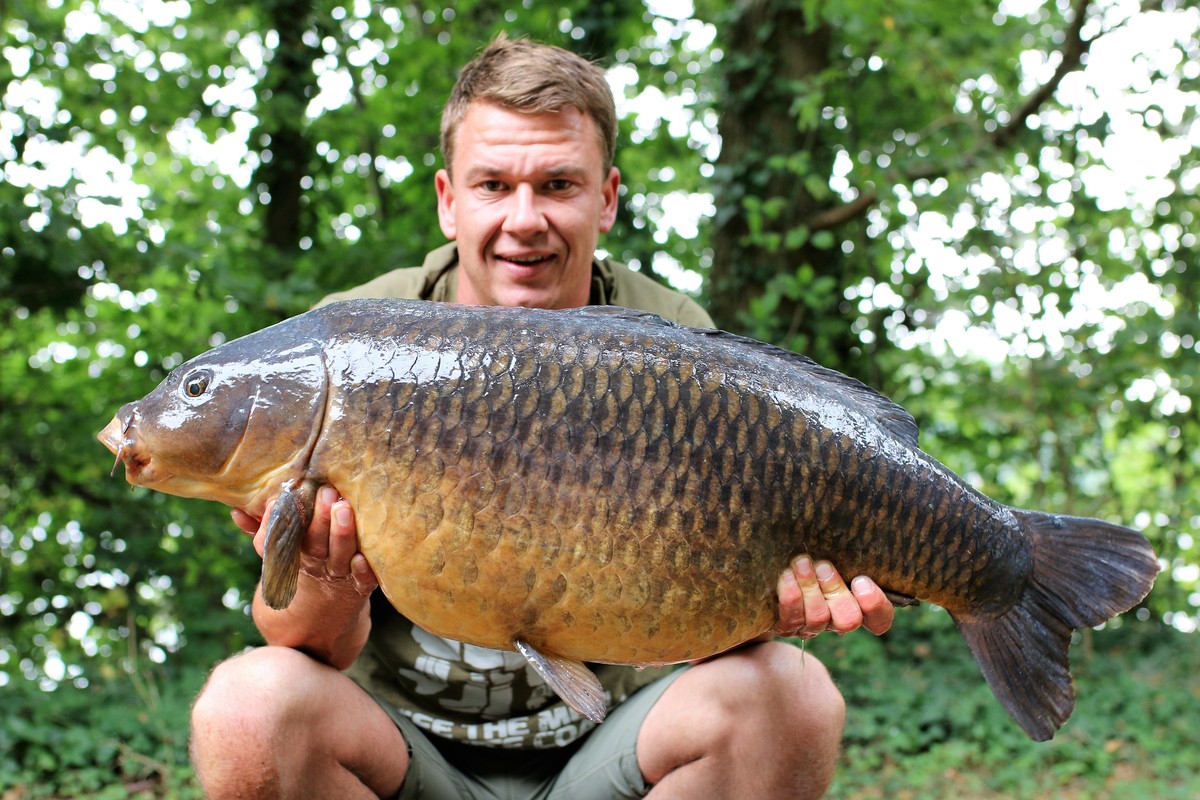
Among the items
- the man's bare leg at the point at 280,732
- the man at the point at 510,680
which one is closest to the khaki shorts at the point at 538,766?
the man at the point at 510,680

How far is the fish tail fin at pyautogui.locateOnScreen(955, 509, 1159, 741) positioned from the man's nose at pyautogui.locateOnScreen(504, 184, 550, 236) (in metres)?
0.93

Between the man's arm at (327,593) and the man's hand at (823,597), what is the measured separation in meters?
0.55

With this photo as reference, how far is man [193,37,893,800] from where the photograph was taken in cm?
163

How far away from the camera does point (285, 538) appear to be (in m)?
Result: 1.32

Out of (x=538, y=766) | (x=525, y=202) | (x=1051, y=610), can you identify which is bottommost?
(x=538, y=766)

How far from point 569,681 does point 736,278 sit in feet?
9.61

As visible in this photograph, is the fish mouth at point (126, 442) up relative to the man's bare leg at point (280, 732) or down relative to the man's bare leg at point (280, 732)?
up

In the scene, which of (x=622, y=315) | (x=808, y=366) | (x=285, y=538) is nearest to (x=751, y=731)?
(x=808, y=366)

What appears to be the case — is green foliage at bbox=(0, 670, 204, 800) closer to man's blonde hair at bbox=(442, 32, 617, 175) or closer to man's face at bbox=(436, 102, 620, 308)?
man's face at bbox=(436, 102, 620, 308)

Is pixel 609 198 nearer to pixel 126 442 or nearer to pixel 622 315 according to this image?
pixel 622 315

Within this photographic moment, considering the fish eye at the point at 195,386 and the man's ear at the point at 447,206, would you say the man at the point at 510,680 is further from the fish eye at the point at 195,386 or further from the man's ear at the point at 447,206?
the fish eye at the point at 195,386

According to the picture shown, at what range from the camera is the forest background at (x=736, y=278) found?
3441 mm

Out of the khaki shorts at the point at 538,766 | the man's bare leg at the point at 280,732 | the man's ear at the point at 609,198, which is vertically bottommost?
the khaki shorts at the point at 538,766

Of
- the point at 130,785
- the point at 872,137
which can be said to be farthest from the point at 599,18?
the point at 130,785
